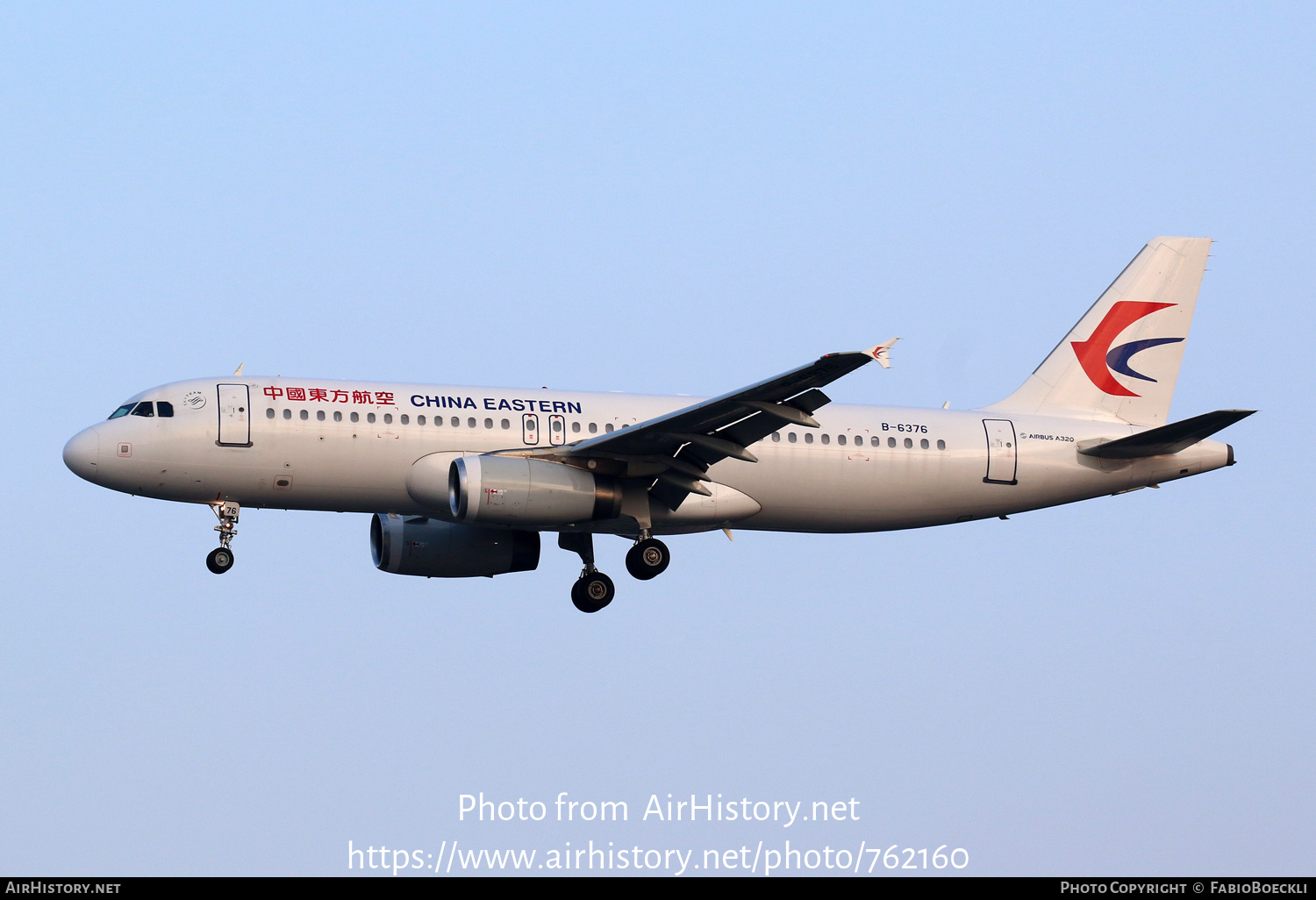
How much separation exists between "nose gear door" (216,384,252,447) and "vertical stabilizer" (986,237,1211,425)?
17.1 metres

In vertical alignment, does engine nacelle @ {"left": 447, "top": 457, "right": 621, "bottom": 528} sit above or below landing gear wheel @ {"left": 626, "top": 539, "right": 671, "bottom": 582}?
above

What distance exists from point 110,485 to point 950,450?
17924 millimetres

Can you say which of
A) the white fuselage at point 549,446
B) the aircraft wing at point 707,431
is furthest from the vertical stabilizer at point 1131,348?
the aircraft wing at point 707,431

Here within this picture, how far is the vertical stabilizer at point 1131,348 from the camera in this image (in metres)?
38.8

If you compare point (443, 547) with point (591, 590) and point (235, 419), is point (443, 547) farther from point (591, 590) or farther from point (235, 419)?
point (235, 419)

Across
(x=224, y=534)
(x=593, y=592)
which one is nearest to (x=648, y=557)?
(x=593, y=592)

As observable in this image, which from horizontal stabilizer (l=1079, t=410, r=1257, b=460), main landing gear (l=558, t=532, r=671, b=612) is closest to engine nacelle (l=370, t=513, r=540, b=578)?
main landing gear (l=558, t=532, r=671, b=612)

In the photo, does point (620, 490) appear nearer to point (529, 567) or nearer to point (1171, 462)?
point (529, 567)

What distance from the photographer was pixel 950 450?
1425 inches

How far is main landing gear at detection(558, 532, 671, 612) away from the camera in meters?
34.9

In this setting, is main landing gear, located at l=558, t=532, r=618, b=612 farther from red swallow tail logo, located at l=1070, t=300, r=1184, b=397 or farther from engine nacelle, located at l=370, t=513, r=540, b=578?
red swallow tail logo, located at l=1070, t=300, r=1184, b=397

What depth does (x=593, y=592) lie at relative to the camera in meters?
36.2

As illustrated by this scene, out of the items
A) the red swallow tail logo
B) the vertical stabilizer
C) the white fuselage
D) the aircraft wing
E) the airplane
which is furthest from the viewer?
the red swallow tail logo

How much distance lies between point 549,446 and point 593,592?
3952 mm
